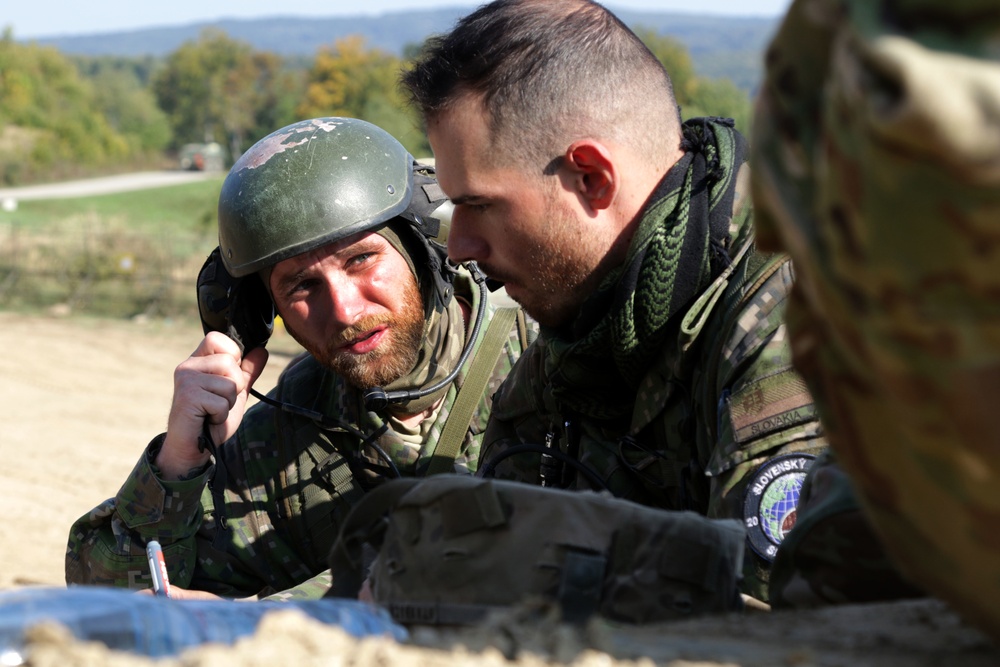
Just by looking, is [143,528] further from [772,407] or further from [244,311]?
A: [772,407]

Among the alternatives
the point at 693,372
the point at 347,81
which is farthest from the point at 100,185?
the point at 693,372

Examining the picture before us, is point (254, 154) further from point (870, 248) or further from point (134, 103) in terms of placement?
point (134, 103)

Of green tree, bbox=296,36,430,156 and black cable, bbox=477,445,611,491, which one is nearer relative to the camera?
black cable, bbox=477,445,611,491

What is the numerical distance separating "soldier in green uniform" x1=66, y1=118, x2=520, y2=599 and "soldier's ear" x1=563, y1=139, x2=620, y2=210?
1.11 metres

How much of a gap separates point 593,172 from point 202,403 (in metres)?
1.75

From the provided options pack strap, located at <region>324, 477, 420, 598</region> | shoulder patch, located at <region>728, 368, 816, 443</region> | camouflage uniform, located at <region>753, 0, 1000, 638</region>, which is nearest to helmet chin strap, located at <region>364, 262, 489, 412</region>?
shoulder patch, located at <region>728, 368, 816, 443</region>

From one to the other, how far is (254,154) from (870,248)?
131 inches

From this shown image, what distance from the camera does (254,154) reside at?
13.7 ft

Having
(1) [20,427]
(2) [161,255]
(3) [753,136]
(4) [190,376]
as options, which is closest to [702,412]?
(3) [753,136]

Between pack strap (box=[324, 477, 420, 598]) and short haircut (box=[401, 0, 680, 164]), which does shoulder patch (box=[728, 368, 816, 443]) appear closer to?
short haircut (box=[401, 0, 680, 164])

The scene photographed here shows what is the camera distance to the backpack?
1796 millimetres

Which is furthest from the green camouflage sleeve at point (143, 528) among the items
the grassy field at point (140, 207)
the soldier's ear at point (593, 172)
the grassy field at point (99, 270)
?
the grassy field at point (140, 207)

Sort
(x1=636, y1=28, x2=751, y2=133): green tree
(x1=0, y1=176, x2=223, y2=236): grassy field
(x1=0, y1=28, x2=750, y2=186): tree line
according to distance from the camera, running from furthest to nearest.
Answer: (x1=0, y1=28, x2=750, y2=186): tree line
(x1=636, y1=28, x2=751, y2=133): green tree
(x1=0, y1=176, x2=223, y2=236): grassy field

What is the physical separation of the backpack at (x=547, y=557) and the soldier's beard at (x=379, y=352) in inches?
87.4
